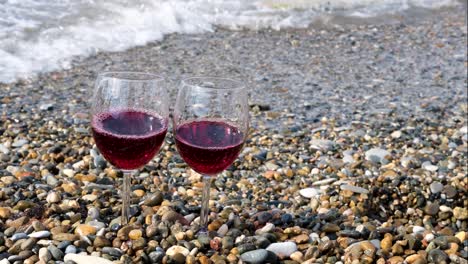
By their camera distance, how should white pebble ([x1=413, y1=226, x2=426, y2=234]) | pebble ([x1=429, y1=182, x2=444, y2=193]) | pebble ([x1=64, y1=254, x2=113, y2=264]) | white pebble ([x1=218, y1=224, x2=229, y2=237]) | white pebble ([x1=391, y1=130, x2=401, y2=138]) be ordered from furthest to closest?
white pebble ([x1=391, y1=130, x2=401, y2=138]), pebble ([x1=429, y1=182, x2=444, y2=193]), white pebble ([x1=413, y1=226, x2=426, y2=234]), white pebble ([x1=218, y1=224, x2=229, y2=237]), pebble ([x1=64, y1=254, x2=113, y2=264])

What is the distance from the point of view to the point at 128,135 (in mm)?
2168

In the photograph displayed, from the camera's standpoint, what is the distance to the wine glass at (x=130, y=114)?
2188mm

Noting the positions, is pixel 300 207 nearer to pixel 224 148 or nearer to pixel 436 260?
pixel 436 260

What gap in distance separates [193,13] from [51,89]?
4.80m

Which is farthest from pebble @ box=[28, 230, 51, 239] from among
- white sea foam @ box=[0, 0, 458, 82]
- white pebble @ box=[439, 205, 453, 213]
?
white sea foam @ box=[0, 0, 458, 82]

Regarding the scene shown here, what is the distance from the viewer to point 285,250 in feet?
8.39

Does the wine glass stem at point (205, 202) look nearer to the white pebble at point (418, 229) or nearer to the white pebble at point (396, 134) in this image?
the white pebble at point (418, 229)

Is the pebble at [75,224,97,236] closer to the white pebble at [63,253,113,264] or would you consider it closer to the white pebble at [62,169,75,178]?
the white pebble at [63,253,113,264]

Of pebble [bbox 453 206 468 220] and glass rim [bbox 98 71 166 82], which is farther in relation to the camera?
pebble [bbox 453 206 468 220]

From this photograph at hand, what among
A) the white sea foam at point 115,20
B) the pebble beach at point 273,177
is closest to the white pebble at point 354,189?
the pebble beach at point 273,177

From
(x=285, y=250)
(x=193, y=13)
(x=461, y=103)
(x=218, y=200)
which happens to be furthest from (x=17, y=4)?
(x=285, y=250)

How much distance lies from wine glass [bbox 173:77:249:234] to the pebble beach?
1.53 ft

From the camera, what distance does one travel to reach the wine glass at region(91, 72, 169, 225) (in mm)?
2188

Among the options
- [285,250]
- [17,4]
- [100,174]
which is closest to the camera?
[285,250]
